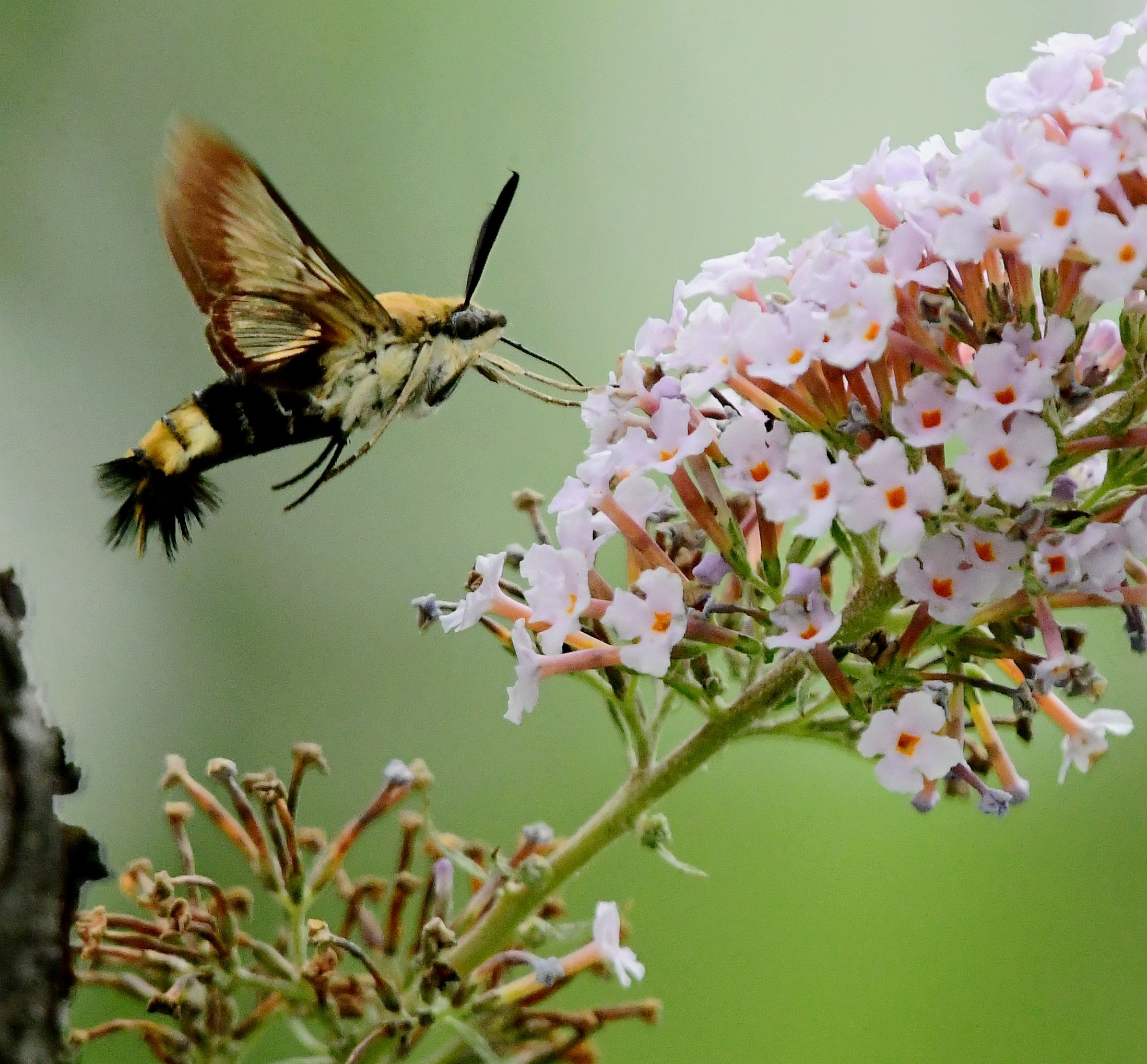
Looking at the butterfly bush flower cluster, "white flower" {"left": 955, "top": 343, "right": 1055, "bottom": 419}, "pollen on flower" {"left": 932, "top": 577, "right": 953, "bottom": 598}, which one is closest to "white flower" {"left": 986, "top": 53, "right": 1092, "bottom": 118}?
the butterfly bush flower cluster

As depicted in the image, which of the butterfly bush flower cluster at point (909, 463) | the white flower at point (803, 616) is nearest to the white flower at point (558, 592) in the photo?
the butterfly bush flower cluster at point (909, 463)

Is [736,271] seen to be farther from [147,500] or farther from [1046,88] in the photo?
[147,500]

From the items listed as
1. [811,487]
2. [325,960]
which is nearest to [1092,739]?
[811,487]

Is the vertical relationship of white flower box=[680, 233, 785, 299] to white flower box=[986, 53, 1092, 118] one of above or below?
below

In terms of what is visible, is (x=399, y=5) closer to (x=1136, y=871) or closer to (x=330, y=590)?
(x=330, y=590)

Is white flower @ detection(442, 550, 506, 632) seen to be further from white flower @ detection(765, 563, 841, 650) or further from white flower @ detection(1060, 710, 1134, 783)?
white flower @ detection(1060, 710, 1134, 783)
